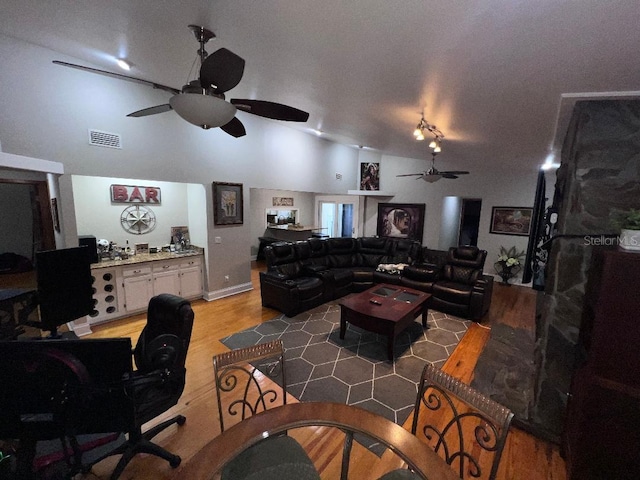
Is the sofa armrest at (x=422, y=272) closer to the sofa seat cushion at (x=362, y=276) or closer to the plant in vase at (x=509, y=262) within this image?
the sofa seat cushion at (x=362, y=276)

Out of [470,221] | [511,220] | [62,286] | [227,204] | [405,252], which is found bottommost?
[405,252]

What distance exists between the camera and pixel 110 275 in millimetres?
3922

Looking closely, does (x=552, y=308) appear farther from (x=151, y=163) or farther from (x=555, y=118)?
(x=151, y=163)

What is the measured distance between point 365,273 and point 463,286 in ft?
5.91

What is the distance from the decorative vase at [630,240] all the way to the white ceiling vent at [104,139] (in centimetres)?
523

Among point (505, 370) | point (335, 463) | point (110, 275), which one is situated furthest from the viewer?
point (110, 275)

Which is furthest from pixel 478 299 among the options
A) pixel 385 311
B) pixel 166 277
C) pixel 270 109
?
pixel 166 277

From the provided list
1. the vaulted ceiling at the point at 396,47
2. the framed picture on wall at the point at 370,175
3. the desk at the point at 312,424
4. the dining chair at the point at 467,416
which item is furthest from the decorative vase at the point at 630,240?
the framed picture on wall at the point at 370,175

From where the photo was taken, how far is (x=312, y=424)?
1.35 metres

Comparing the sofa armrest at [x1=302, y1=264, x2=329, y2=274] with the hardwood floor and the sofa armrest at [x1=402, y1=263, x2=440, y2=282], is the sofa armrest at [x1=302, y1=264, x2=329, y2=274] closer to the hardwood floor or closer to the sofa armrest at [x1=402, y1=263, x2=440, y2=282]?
the hardwood floor

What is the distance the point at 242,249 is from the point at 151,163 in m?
2.20

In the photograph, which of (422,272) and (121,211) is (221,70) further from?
(422,272)

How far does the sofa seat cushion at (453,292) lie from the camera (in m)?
4.38

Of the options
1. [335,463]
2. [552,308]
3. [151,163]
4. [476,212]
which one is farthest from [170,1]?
[476,212]
